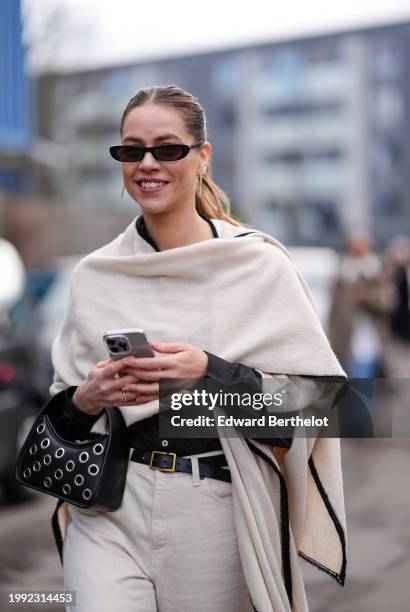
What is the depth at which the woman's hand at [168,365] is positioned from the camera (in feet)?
8.04

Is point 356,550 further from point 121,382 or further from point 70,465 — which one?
point 121,382

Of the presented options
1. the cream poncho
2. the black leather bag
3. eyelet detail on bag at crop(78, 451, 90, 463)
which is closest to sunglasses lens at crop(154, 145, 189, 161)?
the cream poncho

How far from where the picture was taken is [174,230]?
2760 millimetres

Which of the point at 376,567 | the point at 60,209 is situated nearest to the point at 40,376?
the point at 376,567

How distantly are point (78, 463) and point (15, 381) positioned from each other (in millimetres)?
4789

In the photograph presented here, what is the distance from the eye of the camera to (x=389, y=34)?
81562 mm

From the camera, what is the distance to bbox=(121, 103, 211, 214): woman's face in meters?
2.67

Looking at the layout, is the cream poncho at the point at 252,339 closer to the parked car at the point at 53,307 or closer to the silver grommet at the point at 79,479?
the silver grommet at the point at 79,479

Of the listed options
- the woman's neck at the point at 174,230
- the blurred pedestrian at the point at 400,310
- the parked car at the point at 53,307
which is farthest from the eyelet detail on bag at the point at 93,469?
the blurred pedestrian at the point at 400,310

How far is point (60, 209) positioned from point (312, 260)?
13.1 metres

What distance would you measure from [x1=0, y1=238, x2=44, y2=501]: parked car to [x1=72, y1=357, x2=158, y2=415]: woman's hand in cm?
465

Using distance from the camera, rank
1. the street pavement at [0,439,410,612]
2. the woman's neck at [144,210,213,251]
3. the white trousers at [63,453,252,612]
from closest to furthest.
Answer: the white trousers at [63,453,252,612] → the woman's neck at [144,210,213,251] → the street pavement at [0,439,410,612]

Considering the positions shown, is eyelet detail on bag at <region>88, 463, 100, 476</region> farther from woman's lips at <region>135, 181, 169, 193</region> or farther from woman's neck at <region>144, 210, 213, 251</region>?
woman's lips at <region>135, 181, 169, 193</region>

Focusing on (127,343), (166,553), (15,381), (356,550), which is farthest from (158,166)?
(15,381)
